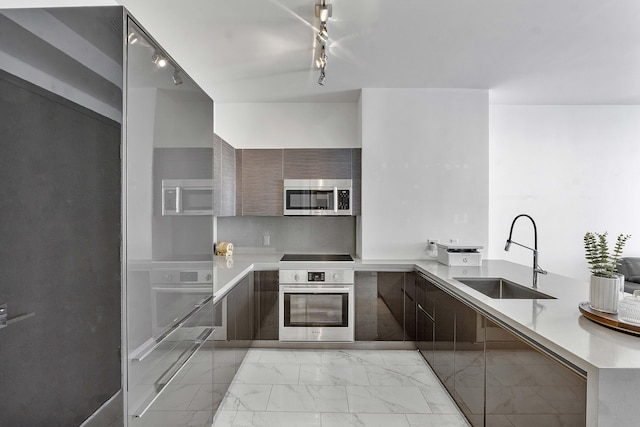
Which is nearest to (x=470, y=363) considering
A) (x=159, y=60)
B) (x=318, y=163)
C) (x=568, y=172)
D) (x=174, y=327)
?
(x=174, y=327)

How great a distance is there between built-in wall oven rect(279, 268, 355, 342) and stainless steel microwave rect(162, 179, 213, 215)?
161cm

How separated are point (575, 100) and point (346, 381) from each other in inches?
150

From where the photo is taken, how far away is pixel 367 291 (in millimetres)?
3242

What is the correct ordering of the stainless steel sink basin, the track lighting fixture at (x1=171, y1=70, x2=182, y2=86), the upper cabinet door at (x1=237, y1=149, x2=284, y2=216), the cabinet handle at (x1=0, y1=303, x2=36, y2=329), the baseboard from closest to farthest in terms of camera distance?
the cabinet handle at (x1=0, y1=303, x2=36, y2=329) < the baseboard < the track lighting fixture at (x1=171, y1=70, x2=182, y2=86) < the stainless steel sink basin < the upper cabinet door at (x1=237, y1=149, x2=284, y2=216)

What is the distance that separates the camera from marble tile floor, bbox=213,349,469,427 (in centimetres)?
219

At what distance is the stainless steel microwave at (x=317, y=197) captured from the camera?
141 inches

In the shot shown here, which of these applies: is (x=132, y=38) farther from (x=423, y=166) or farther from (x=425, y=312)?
(x=423, y=166)

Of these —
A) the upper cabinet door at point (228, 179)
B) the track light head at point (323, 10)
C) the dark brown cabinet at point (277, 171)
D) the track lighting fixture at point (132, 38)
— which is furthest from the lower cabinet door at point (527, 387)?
the upper cabinet door at point (228, 179)

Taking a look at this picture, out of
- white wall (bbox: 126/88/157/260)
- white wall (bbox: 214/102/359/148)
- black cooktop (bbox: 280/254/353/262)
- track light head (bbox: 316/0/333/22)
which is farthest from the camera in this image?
white wall (bbox: 214/102/359/148)

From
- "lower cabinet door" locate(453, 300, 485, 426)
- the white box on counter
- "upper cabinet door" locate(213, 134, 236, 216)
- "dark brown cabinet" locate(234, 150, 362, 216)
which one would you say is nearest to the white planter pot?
"lower cabinet door" locate(453, 300, 485, 426)

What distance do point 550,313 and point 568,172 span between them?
10.3 ft

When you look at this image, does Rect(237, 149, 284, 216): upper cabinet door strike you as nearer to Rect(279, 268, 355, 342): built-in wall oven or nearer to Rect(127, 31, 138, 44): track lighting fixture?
Rect(279, 268, 355, 342): built-in wall oven

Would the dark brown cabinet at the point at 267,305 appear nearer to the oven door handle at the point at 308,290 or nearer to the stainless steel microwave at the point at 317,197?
the oven door handle at the point at 308,290

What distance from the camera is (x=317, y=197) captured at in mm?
3598
